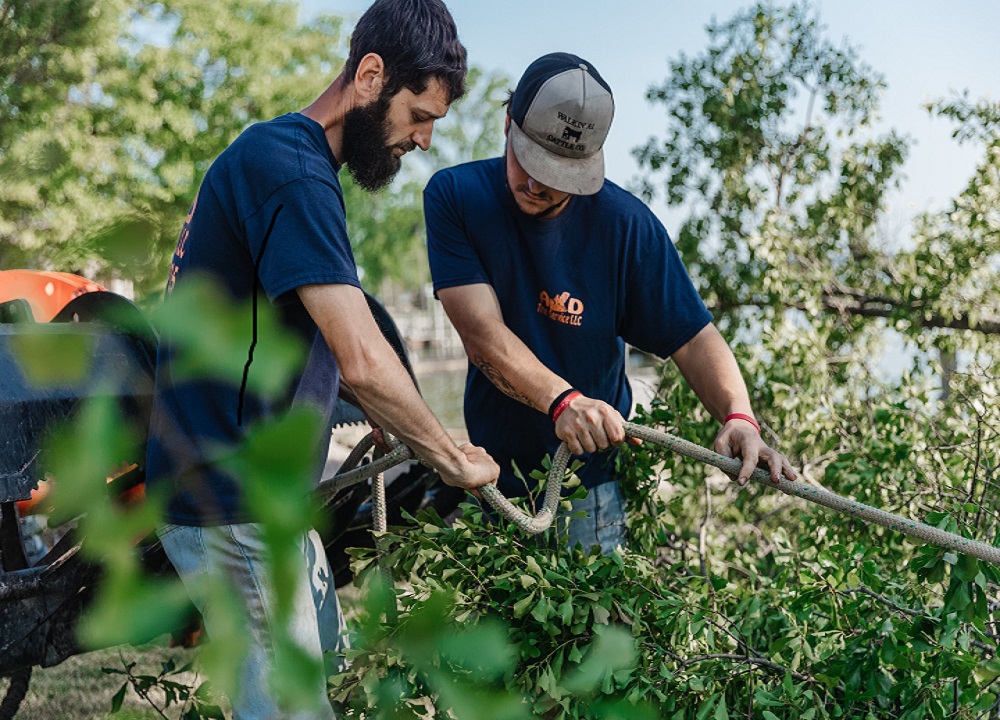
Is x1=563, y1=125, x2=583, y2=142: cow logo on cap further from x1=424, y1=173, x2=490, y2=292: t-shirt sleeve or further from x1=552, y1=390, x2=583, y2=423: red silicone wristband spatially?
x1=552, y1=390, x2=583, y2=423: red silicone wristband

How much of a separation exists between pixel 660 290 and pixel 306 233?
1525mm

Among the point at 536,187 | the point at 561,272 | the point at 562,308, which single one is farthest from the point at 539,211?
the point at 562,308

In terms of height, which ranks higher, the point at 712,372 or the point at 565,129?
the point at 565,129

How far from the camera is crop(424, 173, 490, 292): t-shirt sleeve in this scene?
10.2 ft

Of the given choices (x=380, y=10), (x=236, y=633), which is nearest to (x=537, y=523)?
(x=380, y=10)

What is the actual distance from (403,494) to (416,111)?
1618mm

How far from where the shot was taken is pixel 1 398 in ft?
5.12

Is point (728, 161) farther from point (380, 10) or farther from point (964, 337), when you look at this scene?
point (380, 10)

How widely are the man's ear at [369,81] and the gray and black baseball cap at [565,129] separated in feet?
2.44

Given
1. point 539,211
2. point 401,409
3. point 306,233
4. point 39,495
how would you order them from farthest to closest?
point 539,211 → point 401,409 → point 306,233 → point 39,495

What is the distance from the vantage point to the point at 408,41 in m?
2.29

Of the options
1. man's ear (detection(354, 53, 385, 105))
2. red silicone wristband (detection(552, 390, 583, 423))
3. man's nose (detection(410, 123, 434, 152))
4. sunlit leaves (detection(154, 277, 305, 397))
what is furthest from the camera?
red silicone wristband (detection(552, 390, 583, 423))

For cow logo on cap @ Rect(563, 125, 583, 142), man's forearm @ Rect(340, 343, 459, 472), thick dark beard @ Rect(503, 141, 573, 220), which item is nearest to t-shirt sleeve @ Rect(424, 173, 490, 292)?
thick dark beard @ Rect(503, 141, 573, 220)

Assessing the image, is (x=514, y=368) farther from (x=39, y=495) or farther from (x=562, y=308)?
(x=39, y=495)
